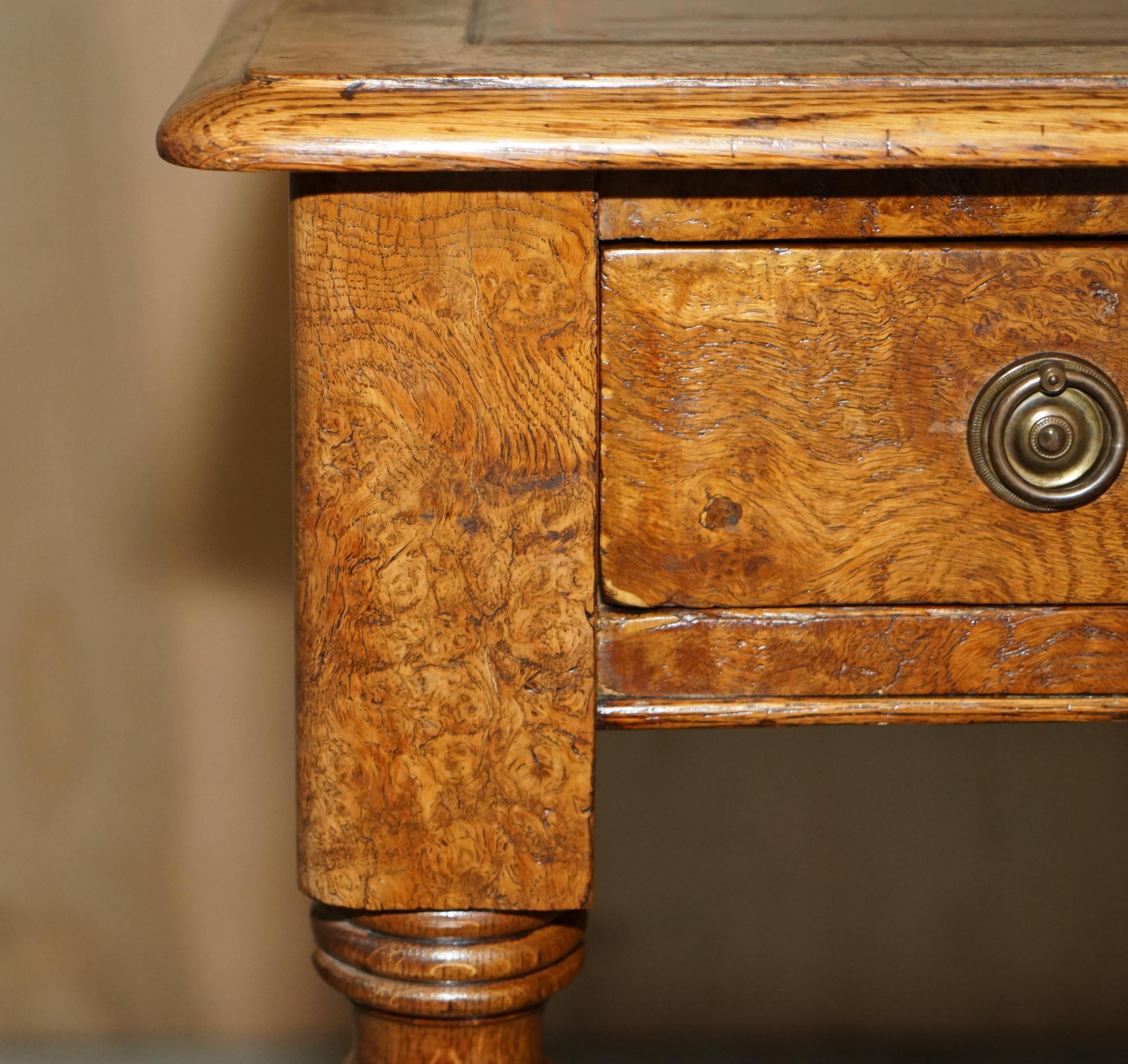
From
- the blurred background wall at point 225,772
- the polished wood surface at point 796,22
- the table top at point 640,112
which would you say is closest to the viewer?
the table top at point 640,112

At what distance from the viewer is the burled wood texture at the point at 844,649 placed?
20.2 inches

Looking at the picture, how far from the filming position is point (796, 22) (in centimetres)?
58

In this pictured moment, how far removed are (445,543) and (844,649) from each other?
16cm

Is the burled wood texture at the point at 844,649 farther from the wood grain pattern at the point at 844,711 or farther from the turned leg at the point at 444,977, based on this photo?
the turned leg at the point at 444,977

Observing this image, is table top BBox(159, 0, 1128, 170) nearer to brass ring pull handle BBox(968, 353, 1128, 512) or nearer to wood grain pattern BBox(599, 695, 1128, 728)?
brass ring pull handle BBox(968, 353, 1128, 512)

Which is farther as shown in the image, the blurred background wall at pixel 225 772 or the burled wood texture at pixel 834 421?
the blurred background wall at pixel 225 772

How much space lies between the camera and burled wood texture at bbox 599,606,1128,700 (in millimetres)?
513

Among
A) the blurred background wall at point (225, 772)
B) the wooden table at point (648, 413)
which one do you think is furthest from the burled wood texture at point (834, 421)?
the blurred background wall at point (225, 772)

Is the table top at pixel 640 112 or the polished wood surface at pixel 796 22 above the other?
the polished wood surface at pixel 796 22

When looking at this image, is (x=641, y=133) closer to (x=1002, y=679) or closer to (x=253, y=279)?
(x=1002, y=679)

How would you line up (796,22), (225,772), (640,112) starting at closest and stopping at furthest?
1. (640,112)
2. (796,22)
3. (225,772)

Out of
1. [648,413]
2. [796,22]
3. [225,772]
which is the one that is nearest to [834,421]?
[648,413]

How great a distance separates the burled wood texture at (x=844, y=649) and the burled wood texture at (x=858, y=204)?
0.14m

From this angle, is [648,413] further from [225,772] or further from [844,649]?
[225,772]
